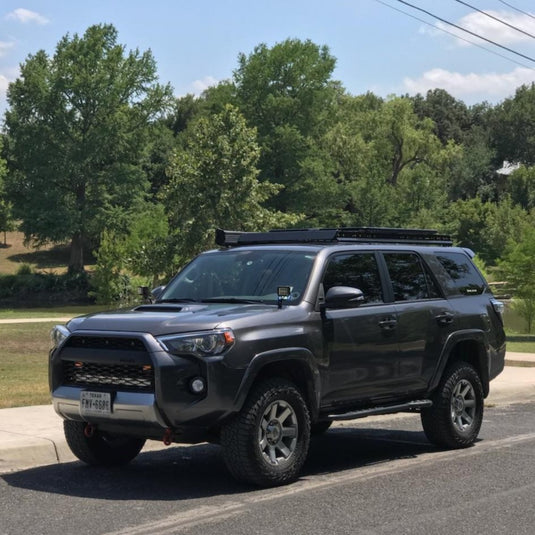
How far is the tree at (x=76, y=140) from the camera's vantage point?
232 ft

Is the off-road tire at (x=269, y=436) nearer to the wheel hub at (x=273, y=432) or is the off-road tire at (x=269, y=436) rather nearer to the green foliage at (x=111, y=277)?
the wheel hub at (x=273, y=432)

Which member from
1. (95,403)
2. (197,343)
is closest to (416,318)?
(197,343)

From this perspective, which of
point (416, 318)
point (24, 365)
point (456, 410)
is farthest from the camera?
point (24, 365)

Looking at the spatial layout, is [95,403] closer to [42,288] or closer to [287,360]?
[287,360]

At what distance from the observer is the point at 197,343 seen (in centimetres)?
721

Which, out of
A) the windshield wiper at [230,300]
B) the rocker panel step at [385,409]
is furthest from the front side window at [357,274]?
the rocker panel step at [385,409]

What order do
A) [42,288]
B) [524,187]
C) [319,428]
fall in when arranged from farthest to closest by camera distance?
1. [524,187]
2. [42,288]
3. [319,428]

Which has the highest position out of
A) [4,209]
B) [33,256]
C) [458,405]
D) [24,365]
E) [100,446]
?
[4,209]

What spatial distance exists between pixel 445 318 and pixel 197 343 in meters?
3.20

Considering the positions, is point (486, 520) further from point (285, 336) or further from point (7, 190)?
point (7, 190)

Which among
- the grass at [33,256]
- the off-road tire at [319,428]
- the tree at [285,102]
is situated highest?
the tree at [285,102]

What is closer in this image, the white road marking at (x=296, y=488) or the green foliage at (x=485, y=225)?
the white road marking at (x=296, y=488)

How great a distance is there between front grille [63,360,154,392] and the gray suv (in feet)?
0.04

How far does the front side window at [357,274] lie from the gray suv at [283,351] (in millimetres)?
14
